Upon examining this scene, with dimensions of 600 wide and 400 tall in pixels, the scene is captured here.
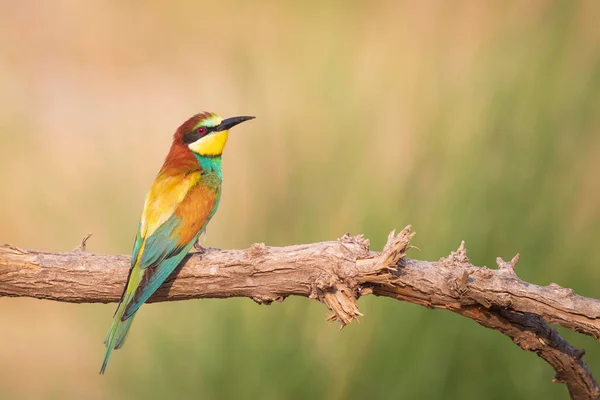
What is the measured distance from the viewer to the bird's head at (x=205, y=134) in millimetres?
2832

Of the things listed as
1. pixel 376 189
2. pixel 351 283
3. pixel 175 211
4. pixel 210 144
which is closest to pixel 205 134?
pixel 210 144

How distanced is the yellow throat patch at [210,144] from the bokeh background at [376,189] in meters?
0.35

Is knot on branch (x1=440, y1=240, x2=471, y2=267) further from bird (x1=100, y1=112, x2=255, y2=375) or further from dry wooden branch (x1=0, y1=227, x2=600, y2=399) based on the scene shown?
bird (x1=100, y1=112, x2=255, y2=375)

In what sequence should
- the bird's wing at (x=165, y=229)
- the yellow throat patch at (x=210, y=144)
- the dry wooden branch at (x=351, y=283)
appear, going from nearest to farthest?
the dry wooden branch at (x=351, y=283), the bird's wing at (x=165, y=229), the yellow throat patch at (x=210, y=144)

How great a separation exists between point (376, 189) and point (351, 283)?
1.05m

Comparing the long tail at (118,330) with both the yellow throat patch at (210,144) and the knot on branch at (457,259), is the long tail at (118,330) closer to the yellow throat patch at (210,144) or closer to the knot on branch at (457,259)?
the yellow throat patch at (210,144)

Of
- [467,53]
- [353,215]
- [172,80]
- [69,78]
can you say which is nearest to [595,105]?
[467,53]

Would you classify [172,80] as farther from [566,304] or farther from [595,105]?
→ [566,304]

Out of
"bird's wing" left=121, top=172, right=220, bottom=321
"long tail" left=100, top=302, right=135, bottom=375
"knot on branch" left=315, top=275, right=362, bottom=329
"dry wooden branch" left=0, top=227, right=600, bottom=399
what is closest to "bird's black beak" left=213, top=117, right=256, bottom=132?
"bird's wing" left=121, top=172, right=220, bottom=321

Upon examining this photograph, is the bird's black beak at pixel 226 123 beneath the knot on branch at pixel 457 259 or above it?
above

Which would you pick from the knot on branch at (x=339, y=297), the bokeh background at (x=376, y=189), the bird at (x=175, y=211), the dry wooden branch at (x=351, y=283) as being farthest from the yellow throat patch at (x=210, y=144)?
the knot on branch at (x=339, y=297)

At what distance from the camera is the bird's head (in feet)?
9.29

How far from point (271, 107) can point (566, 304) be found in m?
1.72

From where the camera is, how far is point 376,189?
9.91 feet
